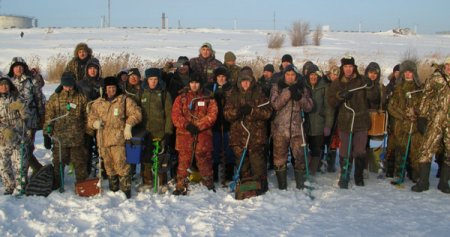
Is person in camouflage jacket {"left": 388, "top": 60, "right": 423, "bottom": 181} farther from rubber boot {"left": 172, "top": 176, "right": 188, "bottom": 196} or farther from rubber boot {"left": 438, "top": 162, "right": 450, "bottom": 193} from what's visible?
rubber boot {"left": 172, "top": 176, "right": 188, "bottom": 196}

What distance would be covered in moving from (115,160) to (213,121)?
1.51 m

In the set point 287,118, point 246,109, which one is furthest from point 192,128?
point 287,118

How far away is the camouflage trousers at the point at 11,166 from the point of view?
5977 millimetres

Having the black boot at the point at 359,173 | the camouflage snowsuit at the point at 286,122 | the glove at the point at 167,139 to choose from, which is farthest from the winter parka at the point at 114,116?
the black boot at the point at 359,173

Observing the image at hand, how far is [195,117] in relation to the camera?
6.24m

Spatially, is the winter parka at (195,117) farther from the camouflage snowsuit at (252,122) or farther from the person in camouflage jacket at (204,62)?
the person in camouflage jacket at (204,62)

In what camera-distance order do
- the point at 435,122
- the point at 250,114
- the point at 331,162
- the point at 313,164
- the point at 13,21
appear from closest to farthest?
1. the point at 250,114
2. the point at 435,122
3. the point at 313,164
4. the point at 331,162
5. the point at 13,21

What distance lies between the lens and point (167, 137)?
6.52 metres

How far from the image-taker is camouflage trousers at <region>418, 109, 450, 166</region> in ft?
20.9

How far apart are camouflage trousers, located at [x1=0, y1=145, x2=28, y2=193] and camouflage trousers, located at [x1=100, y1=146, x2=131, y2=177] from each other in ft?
3.76

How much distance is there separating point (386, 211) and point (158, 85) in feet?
12.0

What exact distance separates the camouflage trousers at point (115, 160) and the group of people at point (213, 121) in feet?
0.05

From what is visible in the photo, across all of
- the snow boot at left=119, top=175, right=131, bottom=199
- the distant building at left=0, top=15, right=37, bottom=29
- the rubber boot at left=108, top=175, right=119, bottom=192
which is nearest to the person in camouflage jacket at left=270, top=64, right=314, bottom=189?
the snow boot at left=119, top=175, right=131, bottom=199

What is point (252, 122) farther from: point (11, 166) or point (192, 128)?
point (11, 166)
